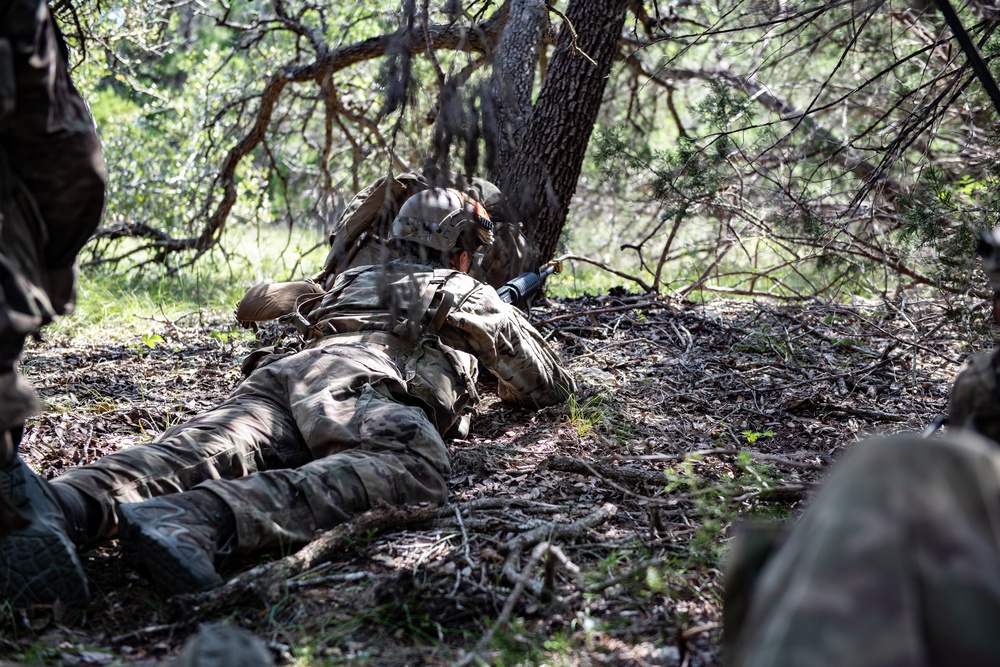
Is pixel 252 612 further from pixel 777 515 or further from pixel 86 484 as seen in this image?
pixel 777 515

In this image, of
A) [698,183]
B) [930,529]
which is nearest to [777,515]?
[930,529]

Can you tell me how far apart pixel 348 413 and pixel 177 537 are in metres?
0.99

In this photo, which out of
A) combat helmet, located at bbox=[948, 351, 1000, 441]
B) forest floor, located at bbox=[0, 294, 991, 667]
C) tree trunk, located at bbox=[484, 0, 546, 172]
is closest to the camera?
combat helmet, located at bbox=[948, 351, 1000, 441]

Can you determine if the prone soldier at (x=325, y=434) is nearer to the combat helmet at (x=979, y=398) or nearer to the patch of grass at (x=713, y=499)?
the patch of grass at (x=713, y=499)

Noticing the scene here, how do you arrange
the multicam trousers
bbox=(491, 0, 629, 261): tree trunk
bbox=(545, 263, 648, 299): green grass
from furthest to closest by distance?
1. bbox=(545, 263, 648, 299): green grass
2. bbox=(491, 0, 629, 261): tree trunk
3. the multicam trousers

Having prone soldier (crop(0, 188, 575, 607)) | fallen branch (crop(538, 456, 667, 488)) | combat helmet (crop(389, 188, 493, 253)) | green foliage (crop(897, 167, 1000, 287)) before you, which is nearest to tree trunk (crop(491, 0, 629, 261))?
combat helmet (crop(389, 188, 493, 253))

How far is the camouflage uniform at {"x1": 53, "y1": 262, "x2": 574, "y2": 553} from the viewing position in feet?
10.0

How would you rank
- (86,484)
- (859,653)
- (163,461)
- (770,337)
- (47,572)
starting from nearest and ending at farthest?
(859,653), (47,572), (86,484), (163,461), (770,337)

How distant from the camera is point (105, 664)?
2357 mm

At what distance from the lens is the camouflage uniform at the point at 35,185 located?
84.7 inches

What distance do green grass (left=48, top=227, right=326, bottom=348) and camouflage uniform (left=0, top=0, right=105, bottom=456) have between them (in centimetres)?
358

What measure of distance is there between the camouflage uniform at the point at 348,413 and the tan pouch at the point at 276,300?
0.77 ft

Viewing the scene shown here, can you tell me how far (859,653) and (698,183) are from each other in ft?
15.5

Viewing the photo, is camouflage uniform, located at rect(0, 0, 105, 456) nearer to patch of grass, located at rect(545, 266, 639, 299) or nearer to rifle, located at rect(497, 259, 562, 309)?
rifle, located at rect(497, 259, 562, 309)
